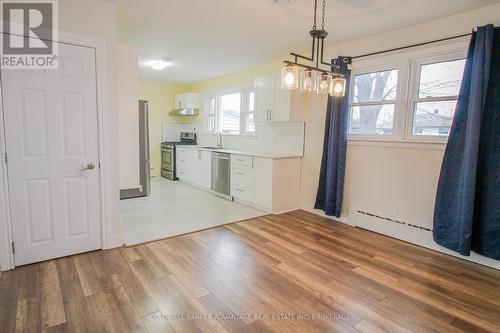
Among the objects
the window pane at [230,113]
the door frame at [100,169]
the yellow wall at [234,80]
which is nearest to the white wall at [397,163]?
the yellow wall at [234,80]

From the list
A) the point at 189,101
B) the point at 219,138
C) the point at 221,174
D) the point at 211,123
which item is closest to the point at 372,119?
the point at 221,174

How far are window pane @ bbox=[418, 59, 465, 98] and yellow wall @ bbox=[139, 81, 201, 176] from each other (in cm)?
545

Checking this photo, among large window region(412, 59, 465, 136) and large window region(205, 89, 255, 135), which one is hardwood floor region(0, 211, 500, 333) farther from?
large window region(205, 89, 255, 135)

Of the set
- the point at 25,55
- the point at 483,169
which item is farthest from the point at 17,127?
the point at 483,169

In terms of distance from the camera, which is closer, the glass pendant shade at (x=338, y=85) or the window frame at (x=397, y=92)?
the glass pendant shade at (x=338, y=85)

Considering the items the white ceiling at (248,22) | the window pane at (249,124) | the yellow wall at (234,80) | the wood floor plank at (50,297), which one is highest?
the white ceiling at (248,22)

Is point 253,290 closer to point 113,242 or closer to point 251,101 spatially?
point 113,242

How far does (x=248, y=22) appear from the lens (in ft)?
10.5

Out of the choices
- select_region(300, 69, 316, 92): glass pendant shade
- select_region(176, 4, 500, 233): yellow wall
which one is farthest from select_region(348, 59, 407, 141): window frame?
select_region(300, 69, 316, 92): glass pendant shade

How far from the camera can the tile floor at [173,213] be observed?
3508mm

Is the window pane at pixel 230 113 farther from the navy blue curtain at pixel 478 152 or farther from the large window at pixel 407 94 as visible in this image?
the navy blue curtain at pixel 478 152

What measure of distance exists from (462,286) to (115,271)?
318 cm

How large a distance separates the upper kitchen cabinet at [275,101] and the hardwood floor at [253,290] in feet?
7.14

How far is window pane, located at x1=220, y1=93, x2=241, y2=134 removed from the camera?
6.10 metres
